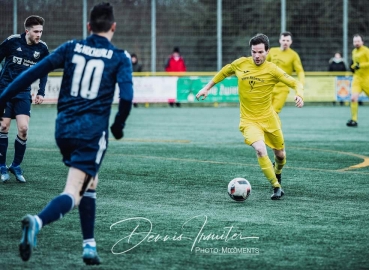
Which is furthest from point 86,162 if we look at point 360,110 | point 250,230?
point 360,110

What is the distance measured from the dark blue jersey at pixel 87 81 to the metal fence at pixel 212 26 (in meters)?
23.8

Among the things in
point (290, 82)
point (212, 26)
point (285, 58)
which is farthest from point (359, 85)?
point (212, 26)

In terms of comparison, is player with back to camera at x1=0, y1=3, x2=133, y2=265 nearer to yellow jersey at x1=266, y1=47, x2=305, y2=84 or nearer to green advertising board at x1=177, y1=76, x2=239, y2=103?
yellow jersey at x1=266, y1=47, x2=305, y2=84

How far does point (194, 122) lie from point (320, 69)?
1046 cm

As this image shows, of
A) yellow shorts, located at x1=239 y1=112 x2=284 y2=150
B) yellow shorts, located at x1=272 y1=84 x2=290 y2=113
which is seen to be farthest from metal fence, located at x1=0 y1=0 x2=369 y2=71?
yellow shorts, located at x1=239 y1=112 x2=284 y2=150

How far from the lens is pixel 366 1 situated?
31297 mm

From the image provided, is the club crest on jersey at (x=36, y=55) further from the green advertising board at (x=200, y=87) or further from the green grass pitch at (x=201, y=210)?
the green advertising board at (x=200, y=87)

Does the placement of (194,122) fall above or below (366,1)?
below

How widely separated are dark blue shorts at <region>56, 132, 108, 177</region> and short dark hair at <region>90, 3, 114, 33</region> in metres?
0.74

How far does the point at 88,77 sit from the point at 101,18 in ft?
1.39

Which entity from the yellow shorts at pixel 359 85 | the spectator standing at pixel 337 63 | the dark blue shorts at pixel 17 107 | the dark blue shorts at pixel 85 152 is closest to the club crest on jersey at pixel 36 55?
the dark blue shorts at pixel 17 107

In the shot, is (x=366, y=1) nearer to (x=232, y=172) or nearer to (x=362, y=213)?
(x=232, y=172)

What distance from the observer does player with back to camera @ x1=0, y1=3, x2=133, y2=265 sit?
18.6 feet

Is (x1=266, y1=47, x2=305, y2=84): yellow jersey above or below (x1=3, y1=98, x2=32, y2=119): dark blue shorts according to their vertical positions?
above
